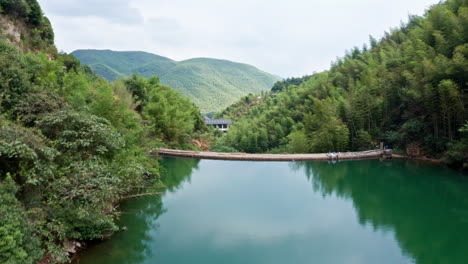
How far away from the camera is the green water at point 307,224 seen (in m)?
4.98

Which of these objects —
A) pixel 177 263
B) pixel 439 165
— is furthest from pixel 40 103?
pixel 439 165

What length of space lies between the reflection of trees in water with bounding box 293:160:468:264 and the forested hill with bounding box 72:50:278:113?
130ft

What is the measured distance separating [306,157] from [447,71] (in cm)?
506

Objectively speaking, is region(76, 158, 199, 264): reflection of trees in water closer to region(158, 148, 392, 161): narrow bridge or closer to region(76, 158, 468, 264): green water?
region(76, 158, 468, 264): green water

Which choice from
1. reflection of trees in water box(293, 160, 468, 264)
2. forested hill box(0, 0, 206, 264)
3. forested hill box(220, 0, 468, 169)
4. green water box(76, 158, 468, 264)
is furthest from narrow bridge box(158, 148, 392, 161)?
forested hill box(0, 0, 206, 264)

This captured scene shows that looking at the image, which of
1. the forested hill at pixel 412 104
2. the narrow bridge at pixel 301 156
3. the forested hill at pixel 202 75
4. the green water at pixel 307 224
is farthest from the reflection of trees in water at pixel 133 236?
the forested hill at pixel 202 75

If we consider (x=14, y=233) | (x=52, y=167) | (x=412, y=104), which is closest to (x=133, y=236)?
(x=52, y=167)

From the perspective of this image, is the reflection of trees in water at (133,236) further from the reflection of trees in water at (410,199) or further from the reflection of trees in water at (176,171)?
the reflection of trees in water at (410,199)

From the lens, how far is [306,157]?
39.2 ft

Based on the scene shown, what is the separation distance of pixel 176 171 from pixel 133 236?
5.18 m

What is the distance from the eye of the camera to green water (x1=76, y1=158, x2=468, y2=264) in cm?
498

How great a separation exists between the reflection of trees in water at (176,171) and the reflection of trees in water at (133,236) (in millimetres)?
85

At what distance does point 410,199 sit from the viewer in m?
7.72

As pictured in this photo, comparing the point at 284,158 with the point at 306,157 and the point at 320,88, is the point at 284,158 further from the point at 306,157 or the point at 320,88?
the point at 320,88
